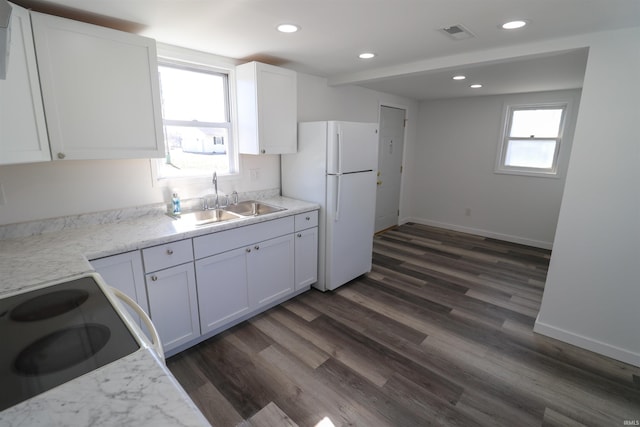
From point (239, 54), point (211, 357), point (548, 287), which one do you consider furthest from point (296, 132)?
point (548, 287)

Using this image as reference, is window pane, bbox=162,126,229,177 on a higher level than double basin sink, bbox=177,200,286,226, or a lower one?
higher

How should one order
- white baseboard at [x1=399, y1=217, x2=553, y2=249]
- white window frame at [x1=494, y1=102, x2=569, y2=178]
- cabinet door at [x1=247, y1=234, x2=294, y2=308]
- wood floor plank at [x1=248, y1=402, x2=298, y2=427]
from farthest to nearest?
1. white baseboard at [x1=399, y1=217, x2=553, y2=249]
2. white window frame at [x1=494, y1=102, x2=569, y2=178]
3. cabinet door at [x1=247, y1=234, x2=294, y2=308]
4. wood floor plank at [x1=248, y1=402, x2=298, y2=427]

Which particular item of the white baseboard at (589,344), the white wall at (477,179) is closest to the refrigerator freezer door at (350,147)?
the white baseboard at (589,344)

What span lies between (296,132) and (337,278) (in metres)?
1.56

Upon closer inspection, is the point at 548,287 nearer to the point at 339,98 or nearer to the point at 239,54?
the point at 339,98

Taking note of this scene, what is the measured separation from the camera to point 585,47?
83.9 inches

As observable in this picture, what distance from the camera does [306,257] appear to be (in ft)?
9.96

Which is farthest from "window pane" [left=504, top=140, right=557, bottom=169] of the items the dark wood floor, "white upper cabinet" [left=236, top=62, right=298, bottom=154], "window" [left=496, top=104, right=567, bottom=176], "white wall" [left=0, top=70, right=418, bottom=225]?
"white upper cabinet" [left=236, top=62, right=298, bottom=154]

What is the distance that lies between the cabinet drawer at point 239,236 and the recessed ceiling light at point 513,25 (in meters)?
2.10

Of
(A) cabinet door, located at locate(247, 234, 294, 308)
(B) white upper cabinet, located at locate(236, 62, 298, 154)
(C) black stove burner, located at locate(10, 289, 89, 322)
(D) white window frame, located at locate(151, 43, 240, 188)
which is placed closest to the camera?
(C) black stove burner, located at locate(10, 289, 89, 322)

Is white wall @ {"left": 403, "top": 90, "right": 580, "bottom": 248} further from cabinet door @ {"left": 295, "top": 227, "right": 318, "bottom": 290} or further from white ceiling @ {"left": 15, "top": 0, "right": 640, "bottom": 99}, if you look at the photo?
cabinet door @ {"left": 295, "top": 227, "right": 318, "bottom": 290}

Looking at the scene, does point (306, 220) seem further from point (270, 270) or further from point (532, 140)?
point (532, 140)

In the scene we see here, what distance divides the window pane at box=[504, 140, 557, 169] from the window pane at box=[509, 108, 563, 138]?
4.2 inches

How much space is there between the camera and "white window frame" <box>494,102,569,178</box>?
4305 mm
